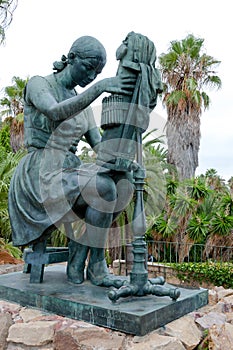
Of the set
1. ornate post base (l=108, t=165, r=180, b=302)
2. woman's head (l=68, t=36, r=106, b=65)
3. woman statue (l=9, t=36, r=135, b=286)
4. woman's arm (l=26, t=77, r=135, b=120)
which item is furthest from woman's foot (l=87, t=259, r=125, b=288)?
woman's head (l=68, t=36, r=106, b=65)

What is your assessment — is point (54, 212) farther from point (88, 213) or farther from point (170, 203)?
point (170, 203)

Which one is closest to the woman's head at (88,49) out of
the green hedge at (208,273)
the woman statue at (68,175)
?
the woman statue at (68,175)

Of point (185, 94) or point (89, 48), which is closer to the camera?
point (89, 48)

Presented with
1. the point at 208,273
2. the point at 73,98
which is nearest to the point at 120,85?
the point at 73,98

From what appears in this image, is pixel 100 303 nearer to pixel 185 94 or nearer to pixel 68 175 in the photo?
pixel 68 175

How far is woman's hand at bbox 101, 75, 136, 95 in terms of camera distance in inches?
77.6

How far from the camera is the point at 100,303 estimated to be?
187 cm

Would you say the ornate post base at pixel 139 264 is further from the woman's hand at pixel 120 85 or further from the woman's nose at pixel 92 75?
the woman's nose at pixel 92 75

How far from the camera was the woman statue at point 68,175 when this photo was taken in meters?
2.08

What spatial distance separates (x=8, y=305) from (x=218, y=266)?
6835 millimetres

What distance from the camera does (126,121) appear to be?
1.98 meters

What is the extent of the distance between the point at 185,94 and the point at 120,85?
1257 centimetres

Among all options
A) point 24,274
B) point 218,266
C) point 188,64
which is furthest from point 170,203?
point 24,274

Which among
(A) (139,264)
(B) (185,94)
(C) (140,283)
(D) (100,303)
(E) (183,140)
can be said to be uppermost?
(B) (185,94)
